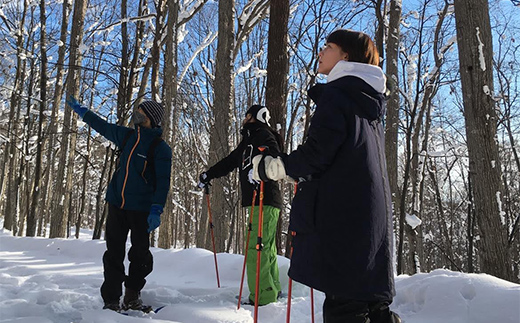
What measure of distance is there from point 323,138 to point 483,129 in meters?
4.21

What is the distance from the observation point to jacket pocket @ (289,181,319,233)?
1.65m

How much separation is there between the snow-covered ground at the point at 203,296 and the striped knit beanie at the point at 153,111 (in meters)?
1.65

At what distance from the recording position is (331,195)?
1624mm

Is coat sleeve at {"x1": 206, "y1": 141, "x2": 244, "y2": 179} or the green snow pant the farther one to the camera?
coat sleeve at {"x1": 206, "y1": 141, "x2": 244, "y2": 179}

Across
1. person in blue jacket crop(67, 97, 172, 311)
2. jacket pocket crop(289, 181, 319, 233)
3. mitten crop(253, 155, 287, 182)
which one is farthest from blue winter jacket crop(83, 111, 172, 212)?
jacket pocket crop(289, 181, 319, 233)

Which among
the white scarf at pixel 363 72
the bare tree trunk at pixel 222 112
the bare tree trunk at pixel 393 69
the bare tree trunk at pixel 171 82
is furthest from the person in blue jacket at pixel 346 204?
the bare tree trunk at pixel 393 69

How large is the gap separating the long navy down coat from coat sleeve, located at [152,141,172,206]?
65.2 inches

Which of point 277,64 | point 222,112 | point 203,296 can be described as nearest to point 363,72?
point 203,296

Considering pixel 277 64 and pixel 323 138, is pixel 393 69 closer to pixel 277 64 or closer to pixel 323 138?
pixel 277 64

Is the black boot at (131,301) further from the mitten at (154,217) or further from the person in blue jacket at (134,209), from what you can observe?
the mitten at (154,217)

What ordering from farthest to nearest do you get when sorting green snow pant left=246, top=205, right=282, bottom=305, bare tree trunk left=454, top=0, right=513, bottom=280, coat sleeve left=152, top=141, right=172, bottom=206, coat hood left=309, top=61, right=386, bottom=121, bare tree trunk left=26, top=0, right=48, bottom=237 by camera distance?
1. bare tree trunk left=26, top=0, right=48, bottom=237
2. bare tree trunk left=454, top=0, right=513, bottom=280
3. green snow pant left=246, top=205, right=282, bottom=305
4. coat sleeve left=152, top=141, right=172, bottom=206
5. coat hood left=309, top=61, right=386, bottom=121

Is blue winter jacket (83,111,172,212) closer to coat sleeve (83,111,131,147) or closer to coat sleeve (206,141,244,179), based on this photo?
coat sleeve (83,111,131,147)

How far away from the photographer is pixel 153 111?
3391 millimetres

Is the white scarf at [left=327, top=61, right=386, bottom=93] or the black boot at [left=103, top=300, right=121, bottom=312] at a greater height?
the white scarf at [left=327, top=61, right=386, bottom=93]
